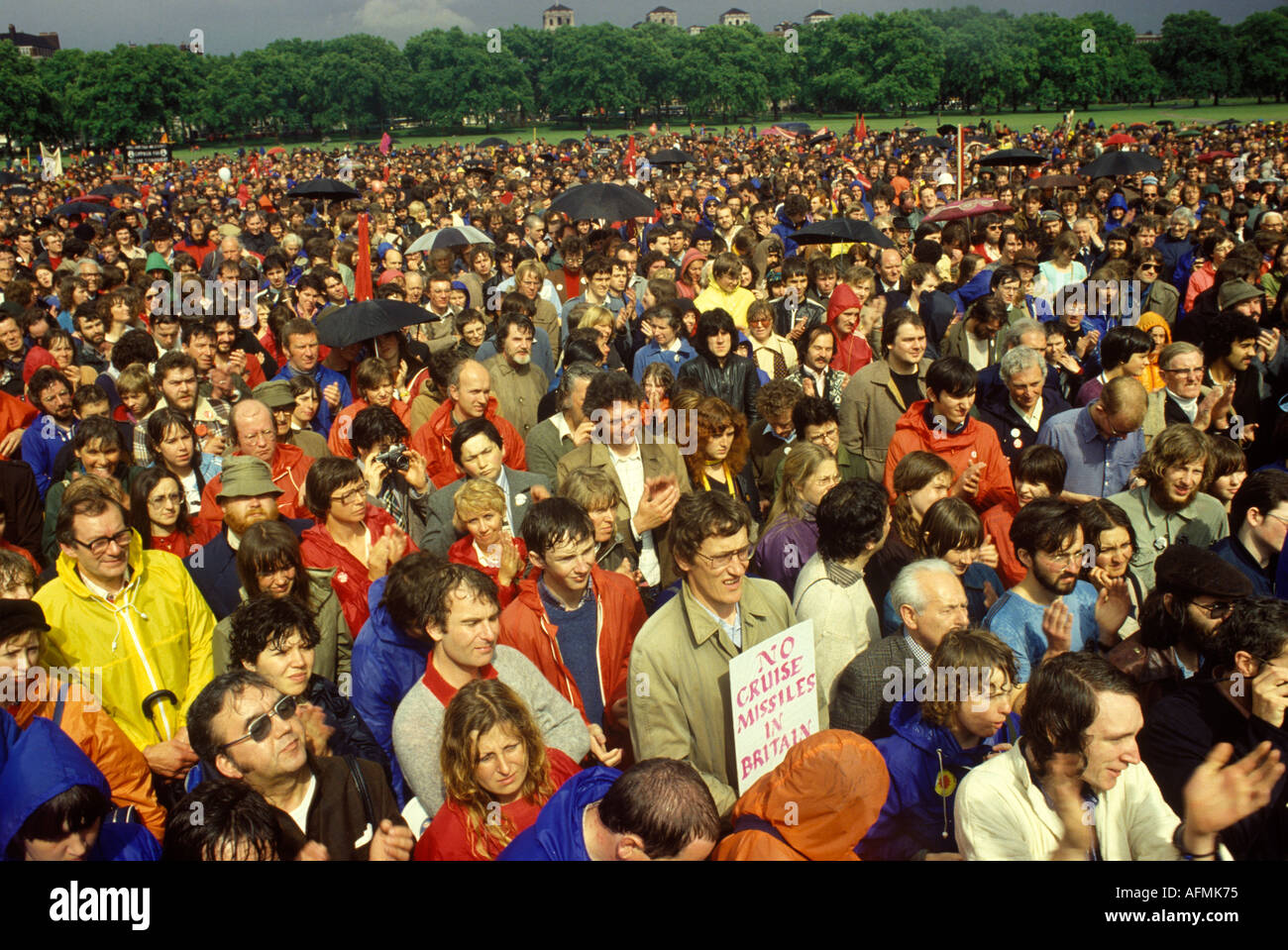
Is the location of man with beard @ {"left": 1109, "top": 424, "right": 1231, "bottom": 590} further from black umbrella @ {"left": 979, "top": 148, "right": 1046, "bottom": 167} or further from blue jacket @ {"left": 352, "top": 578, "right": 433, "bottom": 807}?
black umbrella @ {"left": 979, "top": 148, "right": 1046, "bottom": 167}

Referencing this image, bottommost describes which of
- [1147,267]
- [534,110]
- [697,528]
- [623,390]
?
[697,528]

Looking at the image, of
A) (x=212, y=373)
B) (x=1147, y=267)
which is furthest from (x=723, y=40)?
(x=212, y=373)

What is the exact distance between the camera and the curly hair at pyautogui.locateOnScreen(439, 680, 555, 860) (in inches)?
120

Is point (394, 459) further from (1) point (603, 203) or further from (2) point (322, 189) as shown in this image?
(2) point (322, 189)

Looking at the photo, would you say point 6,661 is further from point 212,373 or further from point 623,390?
point 212,373

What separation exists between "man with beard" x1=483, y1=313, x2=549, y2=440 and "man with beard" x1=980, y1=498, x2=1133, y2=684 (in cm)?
393

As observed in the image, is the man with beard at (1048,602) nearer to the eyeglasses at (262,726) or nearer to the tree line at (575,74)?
the eyeglasses at (262,726)

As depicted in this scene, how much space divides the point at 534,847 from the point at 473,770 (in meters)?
0.38

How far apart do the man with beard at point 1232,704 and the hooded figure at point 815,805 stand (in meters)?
1.15

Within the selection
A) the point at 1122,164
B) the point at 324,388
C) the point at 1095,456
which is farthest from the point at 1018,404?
the point at 1122,164

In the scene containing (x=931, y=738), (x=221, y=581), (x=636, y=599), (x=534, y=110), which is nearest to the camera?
(x=931, y=738)

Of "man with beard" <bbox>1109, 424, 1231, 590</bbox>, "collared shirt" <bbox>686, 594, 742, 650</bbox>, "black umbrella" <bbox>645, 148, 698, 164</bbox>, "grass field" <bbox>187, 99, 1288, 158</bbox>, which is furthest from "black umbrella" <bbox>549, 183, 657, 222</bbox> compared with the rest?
"grass field" <bbox>187, 99, 1288, 158</bbox>

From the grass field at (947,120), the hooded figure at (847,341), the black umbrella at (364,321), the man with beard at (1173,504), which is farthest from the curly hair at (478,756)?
the grass field at (947,120)

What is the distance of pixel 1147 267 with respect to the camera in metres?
9.30
